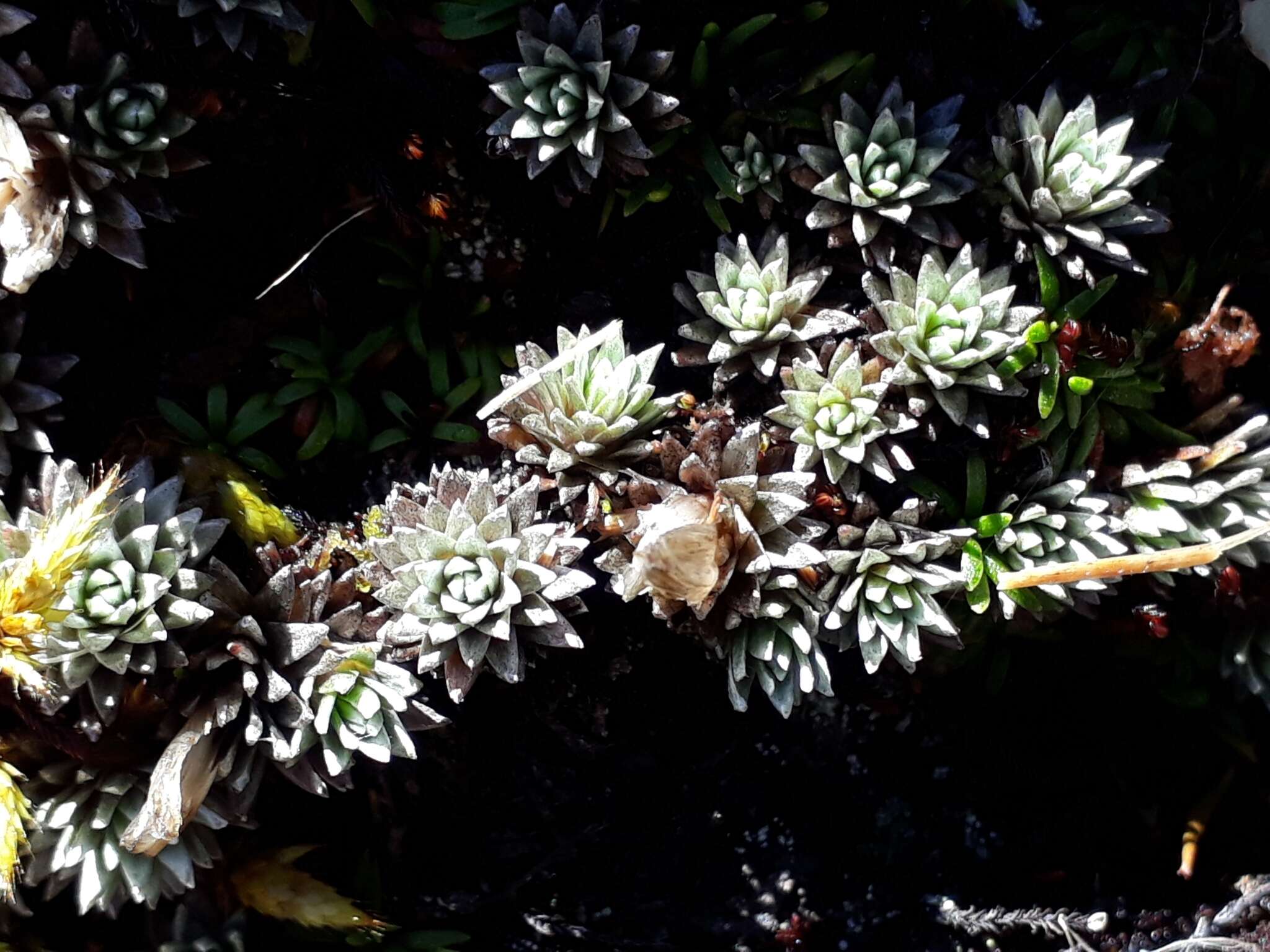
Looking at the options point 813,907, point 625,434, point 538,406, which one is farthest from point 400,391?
point 813,907

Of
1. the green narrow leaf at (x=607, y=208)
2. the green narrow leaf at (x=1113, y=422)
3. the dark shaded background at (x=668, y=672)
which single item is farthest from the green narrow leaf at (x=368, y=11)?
the green narrow leaf at (x=1113, y=422)

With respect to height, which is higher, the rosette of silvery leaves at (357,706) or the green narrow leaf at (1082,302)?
the green narrow leaf at (1082,302)

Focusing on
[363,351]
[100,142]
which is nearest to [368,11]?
[100,142]

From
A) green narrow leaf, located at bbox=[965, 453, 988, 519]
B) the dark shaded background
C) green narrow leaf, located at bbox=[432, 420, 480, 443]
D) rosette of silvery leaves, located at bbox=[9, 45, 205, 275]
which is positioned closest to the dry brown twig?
green narrow leaf, located at bbox=[965, 453, 988, 519]

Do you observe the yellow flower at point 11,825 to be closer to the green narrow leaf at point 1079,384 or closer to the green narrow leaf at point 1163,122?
the green narrow leaf at point 1079,384

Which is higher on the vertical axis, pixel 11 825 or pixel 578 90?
pixel 578 90

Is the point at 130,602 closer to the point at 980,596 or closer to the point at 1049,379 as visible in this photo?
the point at 980,596

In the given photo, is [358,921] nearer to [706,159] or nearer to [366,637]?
[366,637]
